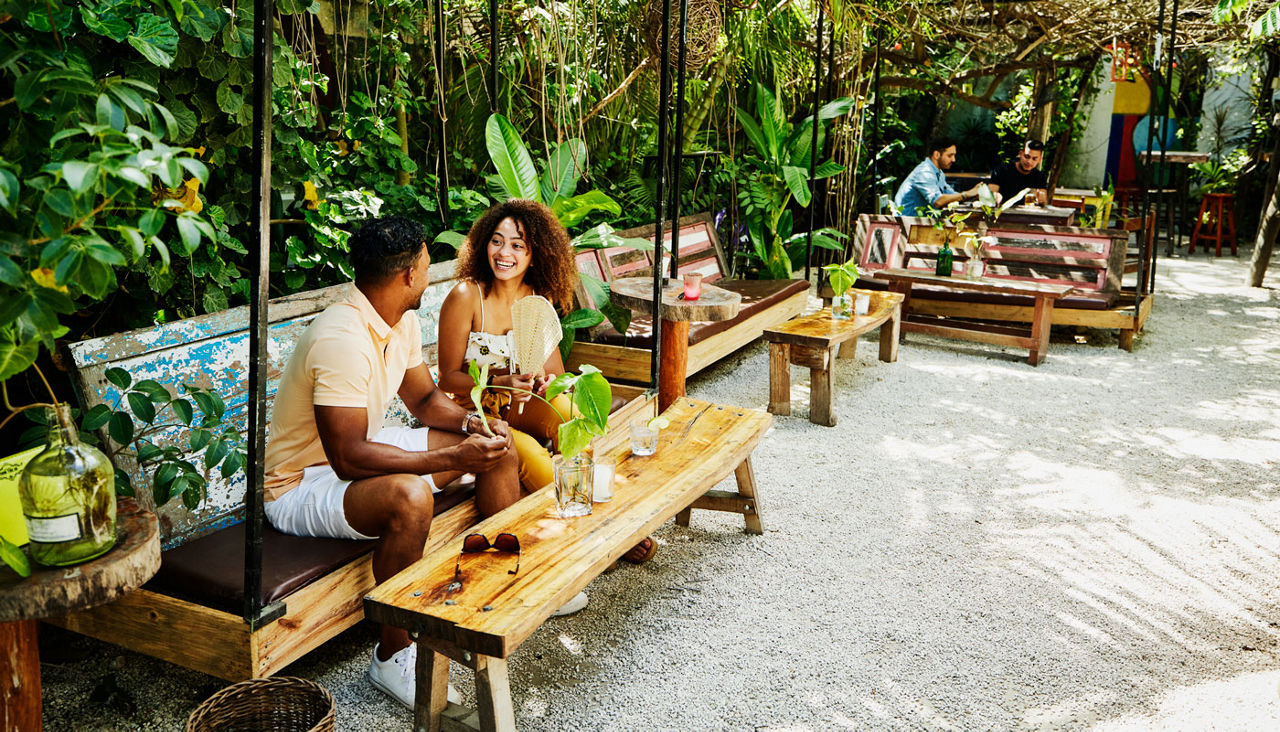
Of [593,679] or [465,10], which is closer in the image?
[593,679]

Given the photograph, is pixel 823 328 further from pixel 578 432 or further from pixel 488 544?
pixel 488 544

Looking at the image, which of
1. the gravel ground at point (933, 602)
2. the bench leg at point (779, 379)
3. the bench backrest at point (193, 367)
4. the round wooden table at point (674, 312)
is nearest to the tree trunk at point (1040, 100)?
the gravel ground at point (933, 602)

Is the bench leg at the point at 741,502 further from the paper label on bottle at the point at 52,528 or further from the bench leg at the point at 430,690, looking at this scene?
the paper label on bottle at the point at 52,528

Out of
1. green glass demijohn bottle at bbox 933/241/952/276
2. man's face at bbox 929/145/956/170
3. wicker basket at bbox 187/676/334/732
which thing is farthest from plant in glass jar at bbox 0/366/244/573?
man's face at bbox 929/145/956/170

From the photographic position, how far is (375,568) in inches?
108

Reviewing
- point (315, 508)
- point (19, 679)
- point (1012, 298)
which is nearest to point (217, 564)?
point (315, 508)

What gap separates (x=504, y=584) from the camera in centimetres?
244

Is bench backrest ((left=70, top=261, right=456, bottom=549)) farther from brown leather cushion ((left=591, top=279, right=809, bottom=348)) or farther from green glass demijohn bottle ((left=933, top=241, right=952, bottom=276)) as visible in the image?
green glass demijohn bottle ((left=933, top=241, right=952, bottom=276))

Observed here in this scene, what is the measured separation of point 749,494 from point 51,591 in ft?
8.31

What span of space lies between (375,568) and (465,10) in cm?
383

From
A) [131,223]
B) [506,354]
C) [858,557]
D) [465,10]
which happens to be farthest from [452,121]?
[858,557]

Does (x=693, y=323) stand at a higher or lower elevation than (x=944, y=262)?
lower

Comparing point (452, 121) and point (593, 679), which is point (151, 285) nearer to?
point (593, 679)

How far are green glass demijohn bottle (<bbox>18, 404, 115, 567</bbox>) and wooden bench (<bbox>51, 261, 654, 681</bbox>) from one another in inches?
20.9
